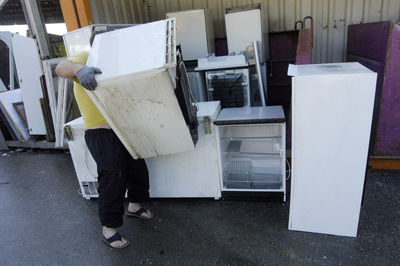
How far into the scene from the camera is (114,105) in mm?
1824

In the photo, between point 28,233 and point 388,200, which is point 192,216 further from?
point 388,200

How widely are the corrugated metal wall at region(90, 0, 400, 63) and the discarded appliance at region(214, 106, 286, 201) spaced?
211 centimetres

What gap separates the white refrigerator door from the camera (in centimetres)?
437

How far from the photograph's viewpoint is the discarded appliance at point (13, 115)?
485 centimetres

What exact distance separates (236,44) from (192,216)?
8.27 feet

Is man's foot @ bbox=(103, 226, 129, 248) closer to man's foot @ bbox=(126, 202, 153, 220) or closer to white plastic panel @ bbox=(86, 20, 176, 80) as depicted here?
man's foot @ bbox=(126, 202, 153, 220)

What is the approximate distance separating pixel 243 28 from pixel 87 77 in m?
2.70

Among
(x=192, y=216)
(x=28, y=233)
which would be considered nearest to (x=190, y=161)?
(x=192, y=216)

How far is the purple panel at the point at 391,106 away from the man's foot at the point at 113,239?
261 centimetres

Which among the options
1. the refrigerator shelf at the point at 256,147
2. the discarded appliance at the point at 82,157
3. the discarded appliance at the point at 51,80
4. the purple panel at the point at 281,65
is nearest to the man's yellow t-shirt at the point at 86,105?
the discarded appliance at the point at 82,157

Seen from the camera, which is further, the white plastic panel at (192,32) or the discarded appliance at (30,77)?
the discarded appliance at (30,77)

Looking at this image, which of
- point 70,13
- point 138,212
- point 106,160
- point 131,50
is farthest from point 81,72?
point 70,13

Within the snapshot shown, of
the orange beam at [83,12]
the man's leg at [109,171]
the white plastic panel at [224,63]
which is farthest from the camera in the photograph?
the orange beam at [83,12]

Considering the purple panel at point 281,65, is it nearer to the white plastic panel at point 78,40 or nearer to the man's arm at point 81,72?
the white plastic panel at point 78,40
